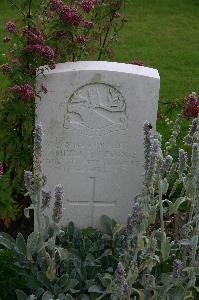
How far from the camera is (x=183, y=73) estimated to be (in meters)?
9.23

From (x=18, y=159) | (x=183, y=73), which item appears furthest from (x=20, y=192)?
(x=183, y=73)

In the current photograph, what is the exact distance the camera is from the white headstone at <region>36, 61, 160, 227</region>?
14.4ft

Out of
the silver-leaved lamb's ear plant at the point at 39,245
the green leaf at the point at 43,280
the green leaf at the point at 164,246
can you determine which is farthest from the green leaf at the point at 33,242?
the green leaf at the point at 164,246

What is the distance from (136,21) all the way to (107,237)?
7.70 m

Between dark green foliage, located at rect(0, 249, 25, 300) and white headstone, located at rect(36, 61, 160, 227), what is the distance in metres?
0.76

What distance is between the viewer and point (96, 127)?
14.8 feet

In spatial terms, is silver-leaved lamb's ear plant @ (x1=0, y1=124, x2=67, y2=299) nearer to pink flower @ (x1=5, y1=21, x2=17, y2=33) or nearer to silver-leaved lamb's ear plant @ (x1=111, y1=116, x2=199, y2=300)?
silver-leaved lamb's ear plant @ (x1=111, y1=116, x2=199, y2=300)

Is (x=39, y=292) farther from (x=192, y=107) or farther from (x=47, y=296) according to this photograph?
(x=192, y=107)

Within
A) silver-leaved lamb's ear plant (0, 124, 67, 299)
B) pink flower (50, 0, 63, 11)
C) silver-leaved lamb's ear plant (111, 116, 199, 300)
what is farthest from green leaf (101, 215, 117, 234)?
pink flower (50, 0, 63, 11)

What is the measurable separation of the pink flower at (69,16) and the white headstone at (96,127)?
0.90 ft

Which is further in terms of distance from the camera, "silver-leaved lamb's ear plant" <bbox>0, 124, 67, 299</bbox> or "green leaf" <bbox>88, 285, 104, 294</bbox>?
"green leaf" <bbox>88, 285, 104, 294</bbox>

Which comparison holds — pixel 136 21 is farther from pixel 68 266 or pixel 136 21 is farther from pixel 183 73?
pixel 68 266

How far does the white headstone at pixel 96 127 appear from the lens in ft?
14.4

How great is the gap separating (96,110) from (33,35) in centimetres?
62
